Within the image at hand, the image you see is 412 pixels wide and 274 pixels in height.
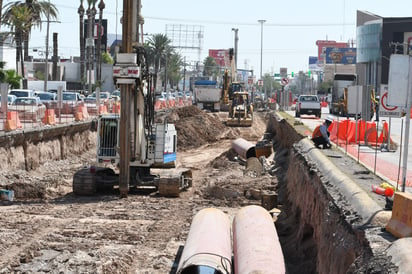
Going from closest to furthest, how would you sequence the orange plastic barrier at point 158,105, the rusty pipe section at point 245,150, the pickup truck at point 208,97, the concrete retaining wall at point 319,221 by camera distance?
the concrete retaining wall at point 319,221, the rusty pipe section at point 245,150, the orange plastic barrier at point 158,105, the pickup truck at point 208,97

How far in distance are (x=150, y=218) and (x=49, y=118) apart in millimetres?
18768

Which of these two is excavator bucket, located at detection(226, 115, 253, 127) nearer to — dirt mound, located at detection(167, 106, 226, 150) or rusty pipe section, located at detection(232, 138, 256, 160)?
dirt mound, located at detection(167, 106, 226, 150)

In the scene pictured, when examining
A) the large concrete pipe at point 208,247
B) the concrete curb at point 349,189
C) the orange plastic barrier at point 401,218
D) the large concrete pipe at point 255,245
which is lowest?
the large concrete pipe at point 208,247

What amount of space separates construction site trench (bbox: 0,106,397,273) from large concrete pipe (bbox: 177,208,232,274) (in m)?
1.08

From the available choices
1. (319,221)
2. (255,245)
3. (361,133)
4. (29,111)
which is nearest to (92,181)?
(319,221)

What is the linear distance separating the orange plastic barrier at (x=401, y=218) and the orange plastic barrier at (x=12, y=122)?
76.3 feet

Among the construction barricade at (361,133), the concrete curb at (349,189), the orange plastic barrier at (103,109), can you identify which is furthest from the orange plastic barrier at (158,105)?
Result: the concrete curb at (349,189)

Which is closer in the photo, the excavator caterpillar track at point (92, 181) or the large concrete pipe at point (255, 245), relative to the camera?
the large concrete pipe at point (255, 245)

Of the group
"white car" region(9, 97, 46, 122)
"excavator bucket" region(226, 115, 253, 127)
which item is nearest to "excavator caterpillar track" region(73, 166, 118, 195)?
"white car" region(9, 97, 46, 122)

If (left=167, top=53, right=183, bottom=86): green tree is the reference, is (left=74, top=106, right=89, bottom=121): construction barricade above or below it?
below

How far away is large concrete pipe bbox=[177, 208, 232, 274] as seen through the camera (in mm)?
11695

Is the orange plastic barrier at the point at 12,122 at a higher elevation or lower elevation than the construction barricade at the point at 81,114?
higher

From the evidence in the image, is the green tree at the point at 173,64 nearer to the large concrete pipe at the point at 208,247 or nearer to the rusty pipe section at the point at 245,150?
the rusty pipe section at the point at 245,150

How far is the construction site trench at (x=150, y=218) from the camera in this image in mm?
12117
